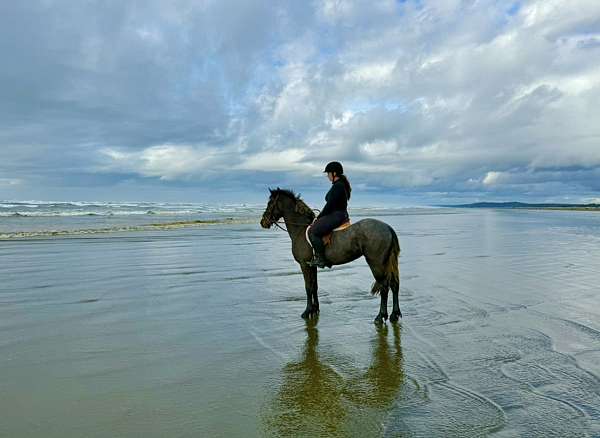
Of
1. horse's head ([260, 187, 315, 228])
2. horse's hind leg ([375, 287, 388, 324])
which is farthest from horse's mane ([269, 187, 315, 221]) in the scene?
horse's hind leg ([375, 287, 388, 324])

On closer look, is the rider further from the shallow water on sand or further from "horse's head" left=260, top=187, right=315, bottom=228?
the shallow water on sand

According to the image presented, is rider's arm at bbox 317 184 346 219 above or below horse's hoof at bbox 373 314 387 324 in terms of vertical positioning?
above

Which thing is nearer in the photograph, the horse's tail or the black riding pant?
the horse's tail

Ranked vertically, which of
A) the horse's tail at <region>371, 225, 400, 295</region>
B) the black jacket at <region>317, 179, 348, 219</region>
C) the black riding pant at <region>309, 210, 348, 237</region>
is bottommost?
the horse's tail at <region>371, 225, 400, 295</region>

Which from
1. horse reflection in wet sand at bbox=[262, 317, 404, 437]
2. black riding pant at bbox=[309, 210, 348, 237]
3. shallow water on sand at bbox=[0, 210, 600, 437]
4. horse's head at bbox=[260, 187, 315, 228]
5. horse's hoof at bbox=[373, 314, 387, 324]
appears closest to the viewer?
horse reflection in wet sand at bbox=[262, 317, 404, 437]

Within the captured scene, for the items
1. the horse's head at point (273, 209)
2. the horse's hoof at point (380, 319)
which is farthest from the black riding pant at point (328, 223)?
the horse's hoof at point (380, 319)

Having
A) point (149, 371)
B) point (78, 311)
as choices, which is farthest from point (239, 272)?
point (149, 371)

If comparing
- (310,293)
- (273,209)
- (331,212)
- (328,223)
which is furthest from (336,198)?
(310,293)

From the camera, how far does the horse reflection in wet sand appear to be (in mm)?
3741

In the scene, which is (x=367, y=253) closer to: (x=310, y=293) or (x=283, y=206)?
(x=310, y=293)

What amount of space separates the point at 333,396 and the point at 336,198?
A: 13.2 feet

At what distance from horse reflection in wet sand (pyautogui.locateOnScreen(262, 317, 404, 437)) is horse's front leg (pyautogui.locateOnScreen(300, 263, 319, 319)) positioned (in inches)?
68.2

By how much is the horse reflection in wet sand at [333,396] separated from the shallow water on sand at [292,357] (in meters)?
0.02

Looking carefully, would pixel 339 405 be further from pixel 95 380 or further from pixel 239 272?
pixel 239 272
